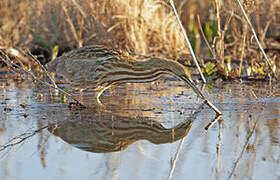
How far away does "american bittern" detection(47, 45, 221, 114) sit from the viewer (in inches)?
203

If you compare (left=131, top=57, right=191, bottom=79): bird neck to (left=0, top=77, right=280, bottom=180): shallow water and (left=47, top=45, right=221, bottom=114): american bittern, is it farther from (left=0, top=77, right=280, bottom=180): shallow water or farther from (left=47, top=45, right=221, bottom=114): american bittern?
(left=0, top=77, right=280, bottom=180): shallow water

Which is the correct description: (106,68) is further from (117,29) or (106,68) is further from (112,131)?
(117,29)

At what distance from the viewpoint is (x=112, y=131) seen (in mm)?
3855

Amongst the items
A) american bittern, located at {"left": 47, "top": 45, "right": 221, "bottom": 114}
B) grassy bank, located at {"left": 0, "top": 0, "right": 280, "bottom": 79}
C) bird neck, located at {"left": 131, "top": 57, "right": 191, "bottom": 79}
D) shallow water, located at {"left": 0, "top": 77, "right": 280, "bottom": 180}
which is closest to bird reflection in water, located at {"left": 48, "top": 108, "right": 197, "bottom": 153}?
shallow water, located at {"left": 0, "top": 77, "right": 280, "bottom": 180}

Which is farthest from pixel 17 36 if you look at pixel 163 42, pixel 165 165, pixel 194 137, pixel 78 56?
pixel 165 165

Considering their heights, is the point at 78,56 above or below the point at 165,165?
above

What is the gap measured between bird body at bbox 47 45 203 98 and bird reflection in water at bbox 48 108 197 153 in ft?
2.88

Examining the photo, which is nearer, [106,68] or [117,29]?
[106,68]

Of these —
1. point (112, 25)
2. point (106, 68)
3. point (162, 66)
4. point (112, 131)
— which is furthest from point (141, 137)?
point (112, 25)

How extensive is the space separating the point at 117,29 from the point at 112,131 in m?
4.33

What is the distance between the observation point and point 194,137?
3.68 metres

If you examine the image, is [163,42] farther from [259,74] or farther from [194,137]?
[194,137]

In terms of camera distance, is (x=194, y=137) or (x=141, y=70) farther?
(x=141, y=70)

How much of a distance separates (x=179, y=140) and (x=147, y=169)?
727mm
